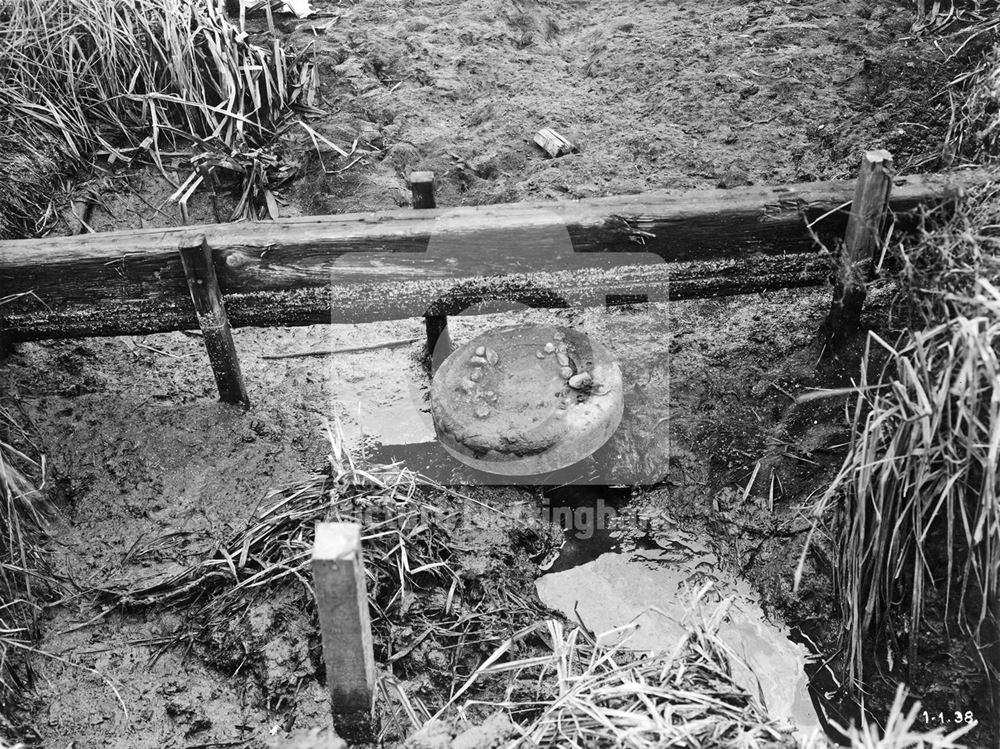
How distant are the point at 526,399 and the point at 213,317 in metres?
1.47

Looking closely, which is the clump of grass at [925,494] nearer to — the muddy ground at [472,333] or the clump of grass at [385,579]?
the muddy ground at [472,333]

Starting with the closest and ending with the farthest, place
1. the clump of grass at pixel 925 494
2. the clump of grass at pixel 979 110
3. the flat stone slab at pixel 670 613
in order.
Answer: the clump of grass at pixel 925 494, the flat stone slab at pixel 670 613, the clump of grass at pixel 979 110

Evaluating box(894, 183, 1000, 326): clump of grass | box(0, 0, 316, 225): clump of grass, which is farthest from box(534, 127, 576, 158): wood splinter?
box(894, 183, 1000, 326): clump of grass

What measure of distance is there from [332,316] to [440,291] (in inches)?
20.8

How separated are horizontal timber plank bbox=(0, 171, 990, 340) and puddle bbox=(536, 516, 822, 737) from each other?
125 centimetres

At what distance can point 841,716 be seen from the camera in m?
3.23

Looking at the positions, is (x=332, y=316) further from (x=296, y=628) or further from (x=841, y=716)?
(x=841, y=716)

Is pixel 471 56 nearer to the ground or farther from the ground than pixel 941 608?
farther from the ground

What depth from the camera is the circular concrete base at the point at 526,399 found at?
12.6ft

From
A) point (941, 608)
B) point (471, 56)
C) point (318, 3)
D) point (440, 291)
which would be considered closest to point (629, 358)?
point (440, 291)

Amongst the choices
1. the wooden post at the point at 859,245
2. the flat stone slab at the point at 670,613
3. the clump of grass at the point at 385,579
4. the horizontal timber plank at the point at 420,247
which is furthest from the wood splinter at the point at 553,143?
the flat stone slab at the point at 670,613

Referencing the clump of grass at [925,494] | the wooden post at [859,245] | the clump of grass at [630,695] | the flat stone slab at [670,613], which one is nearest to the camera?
the clump of grass at [630,695]

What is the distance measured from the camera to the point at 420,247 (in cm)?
384

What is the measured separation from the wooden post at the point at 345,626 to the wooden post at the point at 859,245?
2.56 meters
